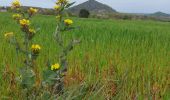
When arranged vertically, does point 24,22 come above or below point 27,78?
above

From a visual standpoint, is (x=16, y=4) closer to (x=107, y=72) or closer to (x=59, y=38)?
(x=59, y=38)

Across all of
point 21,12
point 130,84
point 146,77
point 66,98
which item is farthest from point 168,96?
point 21,12

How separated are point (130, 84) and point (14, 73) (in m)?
0.76

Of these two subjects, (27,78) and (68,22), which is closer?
(27,78)

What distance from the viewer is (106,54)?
12.2ft

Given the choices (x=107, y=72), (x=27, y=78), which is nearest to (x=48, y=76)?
(x=27, y=78)

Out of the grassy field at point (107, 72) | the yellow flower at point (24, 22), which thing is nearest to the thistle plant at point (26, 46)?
the yellow flower at point (24, 22)

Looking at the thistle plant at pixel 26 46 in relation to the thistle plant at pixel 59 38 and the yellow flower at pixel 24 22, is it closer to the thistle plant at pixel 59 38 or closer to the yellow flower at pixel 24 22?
the yellow flower at pixel 24 22

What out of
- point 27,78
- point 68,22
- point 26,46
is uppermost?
point 68,22

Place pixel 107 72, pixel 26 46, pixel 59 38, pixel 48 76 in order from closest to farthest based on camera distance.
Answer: pixel 48 76 < pixel 26 46 < pixel 59 38 < pixel 107 72

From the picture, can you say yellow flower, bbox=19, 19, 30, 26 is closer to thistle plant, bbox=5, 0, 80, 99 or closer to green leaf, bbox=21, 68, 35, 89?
thistle plant, bbox=5, 0, 80, 99

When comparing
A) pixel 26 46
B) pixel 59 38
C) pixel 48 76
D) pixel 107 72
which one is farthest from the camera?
pixel 107 72

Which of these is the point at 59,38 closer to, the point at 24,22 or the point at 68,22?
the point at 68,22

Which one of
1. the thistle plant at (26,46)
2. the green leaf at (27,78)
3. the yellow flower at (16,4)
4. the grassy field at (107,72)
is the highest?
the yellow flower at (16,4)
